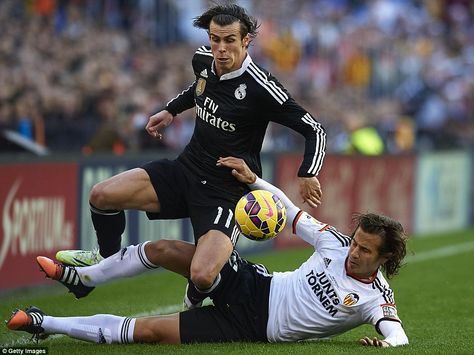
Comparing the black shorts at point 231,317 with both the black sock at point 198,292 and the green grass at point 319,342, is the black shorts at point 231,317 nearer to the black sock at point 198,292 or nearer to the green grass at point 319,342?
the black sock at point 198,292

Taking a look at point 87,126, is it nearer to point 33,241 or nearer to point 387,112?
point 33,241

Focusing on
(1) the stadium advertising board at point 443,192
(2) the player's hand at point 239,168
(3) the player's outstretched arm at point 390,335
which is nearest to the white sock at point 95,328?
(2) the player's hand at point 239,168

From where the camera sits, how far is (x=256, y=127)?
25.6 ft

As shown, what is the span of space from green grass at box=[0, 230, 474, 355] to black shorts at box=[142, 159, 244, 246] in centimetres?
97

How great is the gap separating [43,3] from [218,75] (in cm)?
963

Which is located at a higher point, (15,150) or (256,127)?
(256,127)

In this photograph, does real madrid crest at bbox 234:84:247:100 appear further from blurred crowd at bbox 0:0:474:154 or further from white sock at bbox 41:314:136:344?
blurred crowd at bbox 0:0:474:154

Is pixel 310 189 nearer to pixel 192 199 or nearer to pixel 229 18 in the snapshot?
pixel 192 199

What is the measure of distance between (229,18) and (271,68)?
43.4ft

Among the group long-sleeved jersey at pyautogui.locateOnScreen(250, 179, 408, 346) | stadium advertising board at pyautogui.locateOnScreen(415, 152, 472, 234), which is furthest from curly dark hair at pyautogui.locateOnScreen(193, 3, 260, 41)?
stadium advertising board at pyautogui.locateOnScreen(415, 152, 472, 234)

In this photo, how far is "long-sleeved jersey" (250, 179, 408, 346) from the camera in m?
6.87

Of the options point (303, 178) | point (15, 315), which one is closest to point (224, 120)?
point (303, 178)

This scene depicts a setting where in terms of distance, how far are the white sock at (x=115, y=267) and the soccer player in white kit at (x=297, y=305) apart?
56cm

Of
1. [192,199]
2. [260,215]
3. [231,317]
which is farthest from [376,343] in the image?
[192,199]
